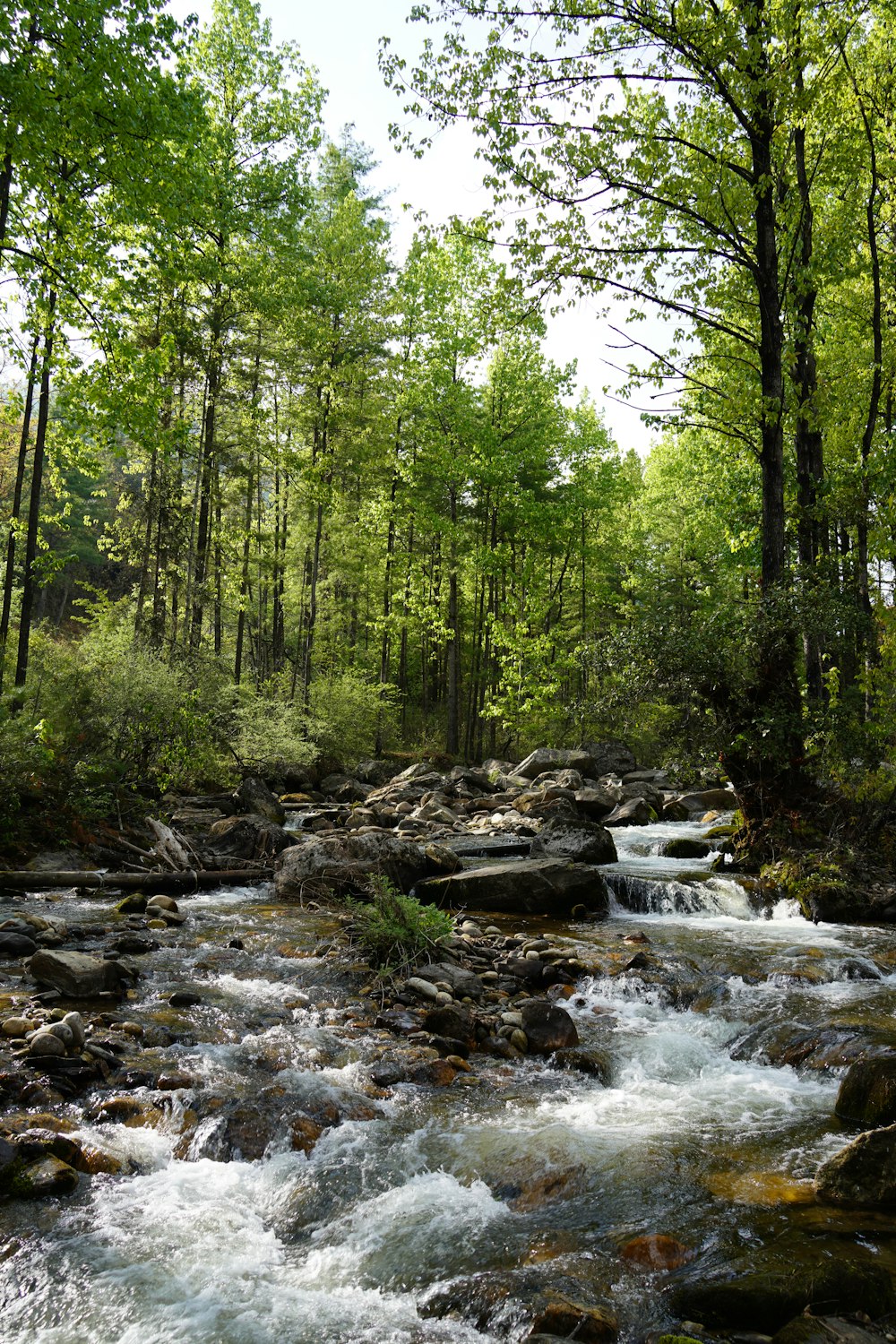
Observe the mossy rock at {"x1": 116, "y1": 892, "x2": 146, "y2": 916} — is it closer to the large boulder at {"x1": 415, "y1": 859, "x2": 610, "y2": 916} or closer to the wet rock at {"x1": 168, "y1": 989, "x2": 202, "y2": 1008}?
the wet rock at {"x1": 168, "y1": 989, "x2": 202, "y2": 1008}

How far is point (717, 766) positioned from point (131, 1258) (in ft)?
31.2

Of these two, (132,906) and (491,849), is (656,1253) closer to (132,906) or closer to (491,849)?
(132,906)

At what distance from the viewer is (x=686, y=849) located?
1333cm

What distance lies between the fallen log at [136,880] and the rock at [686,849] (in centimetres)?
648

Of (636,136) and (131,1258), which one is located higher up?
(636,136)

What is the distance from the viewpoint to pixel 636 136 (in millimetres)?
10398

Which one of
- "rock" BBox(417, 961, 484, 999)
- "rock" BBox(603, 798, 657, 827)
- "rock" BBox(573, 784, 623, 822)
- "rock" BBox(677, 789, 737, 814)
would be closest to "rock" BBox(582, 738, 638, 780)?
"rock" BBox(573, 784, 623, 822)

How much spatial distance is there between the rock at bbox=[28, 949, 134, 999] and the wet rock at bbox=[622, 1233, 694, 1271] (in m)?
4.36

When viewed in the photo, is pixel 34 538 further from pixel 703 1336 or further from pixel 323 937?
pixel 703 1336

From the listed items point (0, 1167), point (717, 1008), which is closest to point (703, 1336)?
point (0, 1167)

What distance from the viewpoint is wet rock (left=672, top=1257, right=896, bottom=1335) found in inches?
122

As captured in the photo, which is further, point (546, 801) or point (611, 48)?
point (546, 801)

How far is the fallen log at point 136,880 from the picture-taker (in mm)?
9617

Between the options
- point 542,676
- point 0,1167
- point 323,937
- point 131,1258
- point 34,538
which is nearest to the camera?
point 131,1258
